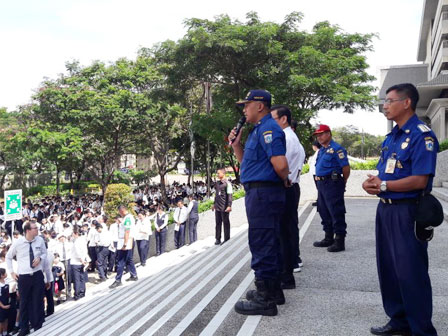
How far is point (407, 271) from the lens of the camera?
94.9 inches

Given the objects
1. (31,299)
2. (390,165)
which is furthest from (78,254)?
(390,165)

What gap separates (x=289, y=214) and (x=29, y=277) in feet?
16.2

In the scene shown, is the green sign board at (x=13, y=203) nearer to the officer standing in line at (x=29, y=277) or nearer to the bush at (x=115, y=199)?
the bush at (x=115, y=199)

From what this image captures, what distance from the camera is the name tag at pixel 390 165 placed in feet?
8.38

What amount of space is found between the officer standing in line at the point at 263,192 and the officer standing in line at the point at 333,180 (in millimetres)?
2326

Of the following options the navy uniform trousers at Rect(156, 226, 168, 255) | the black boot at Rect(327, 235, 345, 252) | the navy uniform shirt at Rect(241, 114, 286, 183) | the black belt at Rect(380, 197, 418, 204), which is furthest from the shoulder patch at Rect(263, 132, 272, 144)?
the navy uniform trousers at Rect(156, 226, 168, 255)

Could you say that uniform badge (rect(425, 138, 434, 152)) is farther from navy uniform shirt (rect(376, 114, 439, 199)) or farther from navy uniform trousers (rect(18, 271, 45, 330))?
navy uniform trousers (rect(18, 271, 45, 330))

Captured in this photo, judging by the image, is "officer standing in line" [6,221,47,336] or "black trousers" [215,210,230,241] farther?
"black trousers" [215,210,230,241]

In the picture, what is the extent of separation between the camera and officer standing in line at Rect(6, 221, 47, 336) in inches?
257

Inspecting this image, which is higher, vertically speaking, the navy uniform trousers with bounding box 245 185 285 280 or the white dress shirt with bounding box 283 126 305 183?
the white dress shirt with bounding box 283 126 305 183

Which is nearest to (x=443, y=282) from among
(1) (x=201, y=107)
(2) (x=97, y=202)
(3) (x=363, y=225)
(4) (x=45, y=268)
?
(3) (x=363, y=225)

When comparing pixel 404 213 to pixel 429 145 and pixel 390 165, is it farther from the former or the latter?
pixel 429 145

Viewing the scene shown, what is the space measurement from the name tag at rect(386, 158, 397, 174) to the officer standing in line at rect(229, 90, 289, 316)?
70cm

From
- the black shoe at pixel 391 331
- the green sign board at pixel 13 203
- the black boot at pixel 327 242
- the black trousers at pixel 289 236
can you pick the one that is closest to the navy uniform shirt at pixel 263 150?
the black trousers at pixel 289 236
